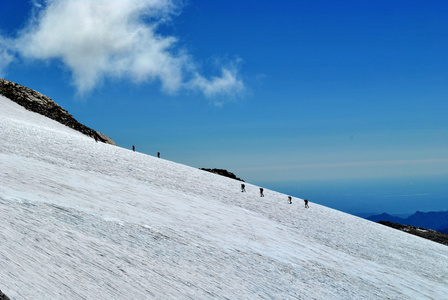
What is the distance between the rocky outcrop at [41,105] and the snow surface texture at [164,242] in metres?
27.6

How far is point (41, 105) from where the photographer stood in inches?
2564

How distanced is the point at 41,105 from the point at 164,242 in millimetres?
59462

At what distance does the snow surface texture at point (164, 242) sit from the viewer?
485 inches

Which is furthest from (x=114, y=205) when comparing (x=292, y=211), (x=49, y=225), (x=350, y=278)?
(x=292, y=211)

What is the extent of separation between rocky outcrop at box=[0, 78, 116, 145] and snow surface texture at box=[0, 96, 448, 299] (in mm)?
27585

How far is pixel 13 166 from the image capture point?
2252 centimetres

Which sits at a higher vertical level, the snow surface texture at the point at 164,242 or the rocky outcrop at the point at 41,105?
the rocky outcrop at the point at 41,105

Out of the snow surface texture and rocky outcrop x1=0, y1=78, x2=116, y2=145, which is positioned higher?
rocky outcrop x1=0, y1=78, x2=116, y2=145

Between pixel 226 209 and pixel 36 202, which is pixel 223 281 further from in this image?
pixel 226 209

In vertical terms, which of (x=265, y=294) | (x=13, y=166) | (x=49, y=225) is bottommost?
(x=265, y=294)

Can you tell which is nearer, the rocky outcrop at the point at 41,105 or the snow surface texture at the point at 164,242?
the snow surface texture at the point at 164,242

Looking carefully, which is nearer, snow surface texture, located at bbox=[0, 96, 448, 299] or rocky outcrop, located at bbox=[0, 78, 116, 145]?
snow surface texture, located at bbox=[0, 96, 448, 299]

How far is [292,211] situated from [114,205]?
19.5 m

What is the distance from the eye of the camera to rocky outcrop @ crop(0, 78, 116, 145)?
62.3m
